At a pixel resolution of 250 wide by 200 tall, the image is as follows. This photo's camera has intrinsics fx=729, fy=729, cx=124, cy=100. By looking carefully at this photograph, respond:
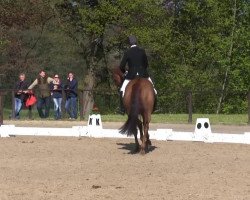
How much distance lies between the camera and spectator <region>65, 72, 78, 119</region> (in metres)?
25.7

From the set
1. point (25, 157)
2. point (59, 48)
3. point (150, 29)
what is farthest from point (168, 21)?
point (25, 157)

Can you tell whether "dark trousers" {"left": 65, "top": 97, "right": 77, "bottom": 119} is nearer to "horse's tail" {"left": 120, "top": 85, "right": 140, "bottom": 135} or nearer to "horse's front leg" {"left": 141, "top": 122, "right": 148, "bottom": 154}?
"horse's front leg" {"left": 141, "top": 122, "right": 148, "bottom": 154}

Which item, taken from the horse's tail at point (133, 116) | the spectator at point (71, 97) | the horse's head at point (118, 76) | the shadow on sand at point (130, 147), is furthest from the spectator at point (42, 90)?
the horse's tail at point (133, 116)

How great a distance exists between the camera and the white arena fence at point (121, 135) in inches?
636

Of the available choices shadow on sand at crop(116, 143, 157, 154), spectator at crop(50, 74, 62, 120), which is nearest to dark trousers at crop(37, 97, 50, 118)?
spectator at crop(50, 74, 62, 120)

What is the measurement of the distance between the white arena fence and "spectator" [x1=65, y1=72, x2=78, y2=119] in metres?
7.89

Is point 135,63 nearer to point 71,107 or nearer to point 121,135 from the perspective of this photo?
point 121,135

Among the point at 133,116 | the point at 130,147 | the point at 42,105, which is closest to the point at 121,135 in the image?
the point at 130,147

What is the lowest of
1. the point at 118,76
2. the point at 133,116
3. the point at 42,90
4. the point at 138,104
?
the point at 133,116

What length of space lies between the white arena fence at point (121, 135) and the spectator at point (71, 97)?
789cm

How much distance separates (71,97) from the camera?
25797mm

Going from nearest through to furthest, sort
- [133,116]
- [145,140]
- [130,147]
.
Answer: [133,116] → [145,140] → [130,147]

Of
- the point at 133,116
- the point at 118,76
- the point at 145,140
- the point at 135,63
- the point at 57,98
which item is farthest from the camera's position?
the point at 57,98

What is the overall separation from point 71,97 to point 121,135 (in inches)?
344
